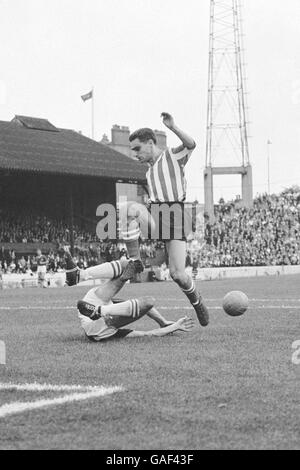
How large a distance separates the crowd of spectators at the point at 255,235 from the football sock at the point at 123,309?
37830 millimetres

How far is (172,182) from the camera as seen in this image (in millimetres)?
9094

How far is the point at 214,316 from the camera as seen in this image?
11.3 metres

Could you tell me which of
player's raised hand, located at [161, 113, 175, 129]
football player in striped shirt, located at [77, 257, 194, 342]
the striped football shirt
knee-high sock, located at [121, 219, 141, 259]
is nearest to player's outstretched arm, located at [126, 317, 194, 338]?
football player in striped shirt, located at [77, 257, 194, 342]

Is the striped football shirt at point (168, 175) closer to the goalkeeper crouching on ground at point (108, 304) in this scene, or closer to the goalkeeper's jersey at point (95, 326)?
the goalkeeper crouching on ground at point (108, 304)

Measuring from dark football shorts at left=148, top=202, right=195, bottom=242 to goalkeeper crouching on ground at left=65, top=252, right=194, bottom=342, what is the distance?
906 millimetres

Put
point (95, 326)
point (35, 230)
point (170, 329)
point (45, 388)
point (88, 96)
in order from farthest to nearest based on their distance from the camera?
point (88, 96) < point (35, 230) < point (170, 329) < point (95, 326) < point (45, 388)

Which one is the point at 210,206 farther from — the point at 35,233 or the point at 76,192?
the point at 35,233

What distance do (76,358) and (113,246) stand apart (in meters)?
37.3

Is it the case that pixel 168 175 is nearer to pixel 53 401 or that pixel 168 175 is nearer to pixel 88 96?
pixel 53 401

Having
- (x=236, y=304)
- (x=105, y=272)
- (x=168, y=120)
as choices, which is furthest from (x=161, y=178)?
(x=236, y=304)

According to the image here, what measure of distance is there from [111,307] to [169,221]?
1641 mm

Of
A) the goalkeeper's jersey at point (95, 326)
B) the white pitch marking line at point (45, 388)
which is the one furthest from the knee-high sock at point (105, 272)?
the white pitch marking line at point (45, 388)
